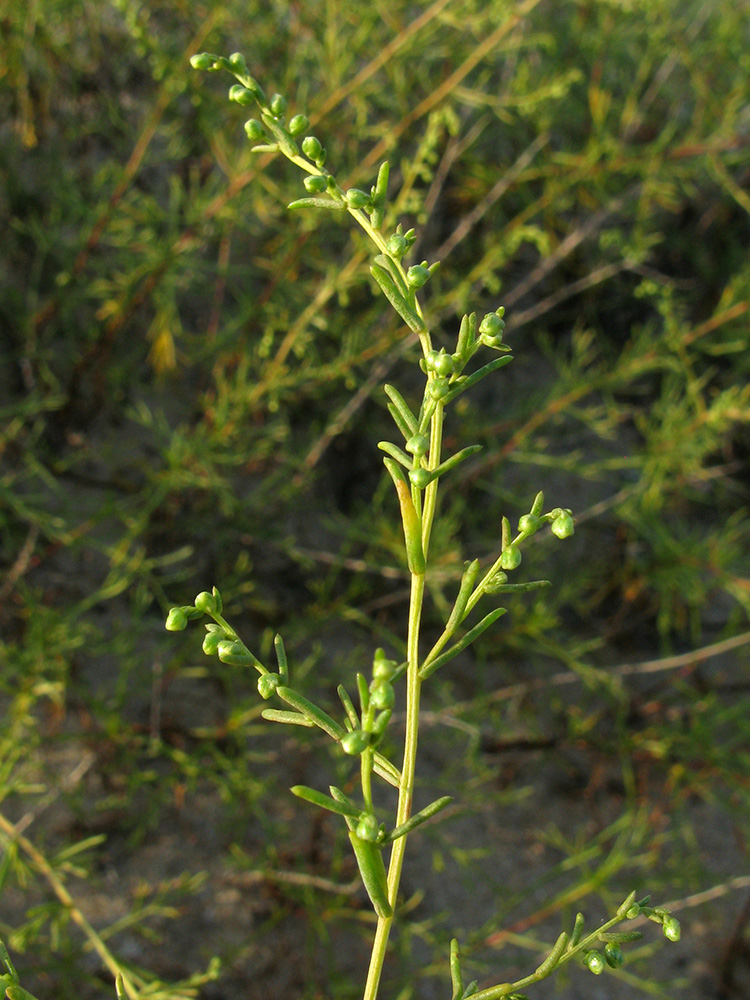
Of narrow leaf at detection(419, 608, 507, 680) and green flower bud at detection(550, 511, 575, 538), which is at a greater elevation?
green flower bud at detection(550, 511, 575, 538)

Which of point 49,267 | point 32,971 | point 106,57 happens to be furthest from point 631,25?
point 32,971

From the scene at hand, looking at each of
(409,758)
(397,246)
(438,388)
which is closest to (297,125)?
(397,246)

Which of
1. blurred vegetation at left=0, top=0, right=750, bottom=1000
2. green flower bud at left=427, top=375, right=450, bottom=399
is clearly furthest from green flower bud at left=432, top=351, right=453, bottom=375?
blurred vegetation at left=0, top=0, right=750, bottom=1000

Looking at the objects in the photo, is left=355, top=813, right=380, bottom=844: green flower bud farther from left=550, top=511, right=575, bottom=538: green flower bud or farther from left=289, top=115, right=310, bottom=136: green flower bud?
left=289, top=115, right=310, bottom=136: green flower bud

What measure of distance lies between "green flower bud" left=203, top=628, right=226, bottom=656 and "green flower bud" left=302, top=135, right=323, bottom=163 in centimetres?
37

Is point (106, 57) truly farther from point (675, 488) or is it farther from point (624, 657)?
point (624, 657)

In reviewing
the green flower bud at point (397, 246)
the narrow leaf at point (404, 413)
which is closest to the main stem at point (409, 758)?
the narrow leaf at point (404, 413)

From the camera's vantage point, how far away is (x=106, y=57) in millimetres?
2256

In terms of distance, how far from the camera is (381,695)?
494 millimetres

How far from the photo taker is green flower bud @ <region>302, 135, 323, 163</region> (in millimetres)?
632

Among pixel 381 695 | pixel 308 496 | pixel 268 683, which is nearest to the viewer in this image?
pixel 381 695

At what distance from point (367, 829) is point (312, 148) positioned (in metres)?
0.49

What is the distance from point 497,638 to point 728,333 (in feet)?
3.54

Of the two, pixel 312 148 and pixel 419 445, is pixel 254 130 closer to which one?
pixel 312 148
